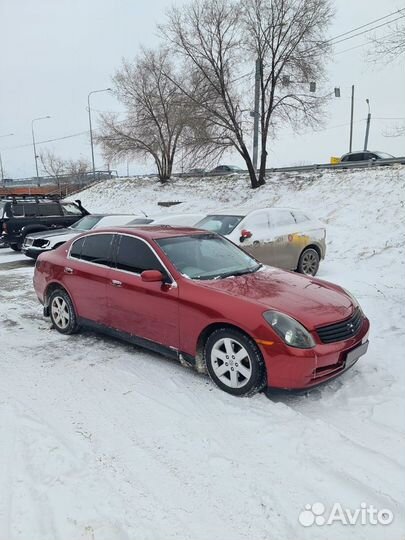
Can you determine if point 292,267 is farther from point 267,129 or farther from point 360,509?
point 267,129

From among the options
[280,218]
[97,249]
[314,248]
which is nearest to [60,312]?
[97,249]

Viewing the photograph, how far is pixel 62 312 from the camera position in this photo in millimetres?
5734

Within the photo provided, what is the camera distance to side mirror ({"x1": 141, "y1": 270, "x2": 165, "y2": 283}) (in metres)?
4.39

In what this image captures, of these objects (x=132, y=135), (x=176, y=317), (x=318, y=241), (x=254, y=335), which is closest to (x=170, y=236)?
(x=176, y=317)

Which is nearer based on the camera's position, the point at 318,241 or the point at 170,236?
the point at 170,236

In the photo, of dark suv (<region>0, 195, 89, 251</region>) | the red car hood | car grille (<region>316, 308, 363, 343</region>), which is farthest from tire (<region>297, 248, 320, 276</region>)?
dark suv (<region>0, 195, 89, 251</region>)

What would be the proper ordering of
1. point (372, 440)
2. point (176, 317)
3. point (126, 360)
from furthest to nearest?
1. point (126, 360)
2. point (176, 317)
3. point (372, 440)

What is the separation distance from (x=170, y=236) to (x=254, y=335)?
6.01 feet

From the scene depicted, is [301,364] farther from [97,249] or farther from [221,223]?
[221,223]

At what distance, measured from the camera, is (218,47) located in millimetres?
21406

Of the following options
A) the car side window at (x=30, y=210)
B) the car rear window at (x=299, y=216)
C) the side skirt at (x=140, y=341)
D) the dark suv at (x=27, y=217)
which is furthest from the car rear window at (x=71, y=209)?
the side skirt at (x=140, y=341)

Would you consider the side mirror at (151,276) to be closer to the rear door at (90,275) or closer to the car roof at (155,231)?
the car roof at (155,231)

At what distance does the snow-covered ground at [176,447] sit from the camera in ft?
8.23

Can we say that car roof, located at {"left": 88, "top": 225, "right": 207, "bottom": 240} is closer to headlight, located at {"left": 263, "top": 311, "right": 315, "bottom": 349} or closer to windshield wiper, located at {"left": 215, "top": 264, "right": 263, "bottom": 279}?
windshield wiper, located at {"left": 215, "top": 264, "right": 263, "bottom": 279}
